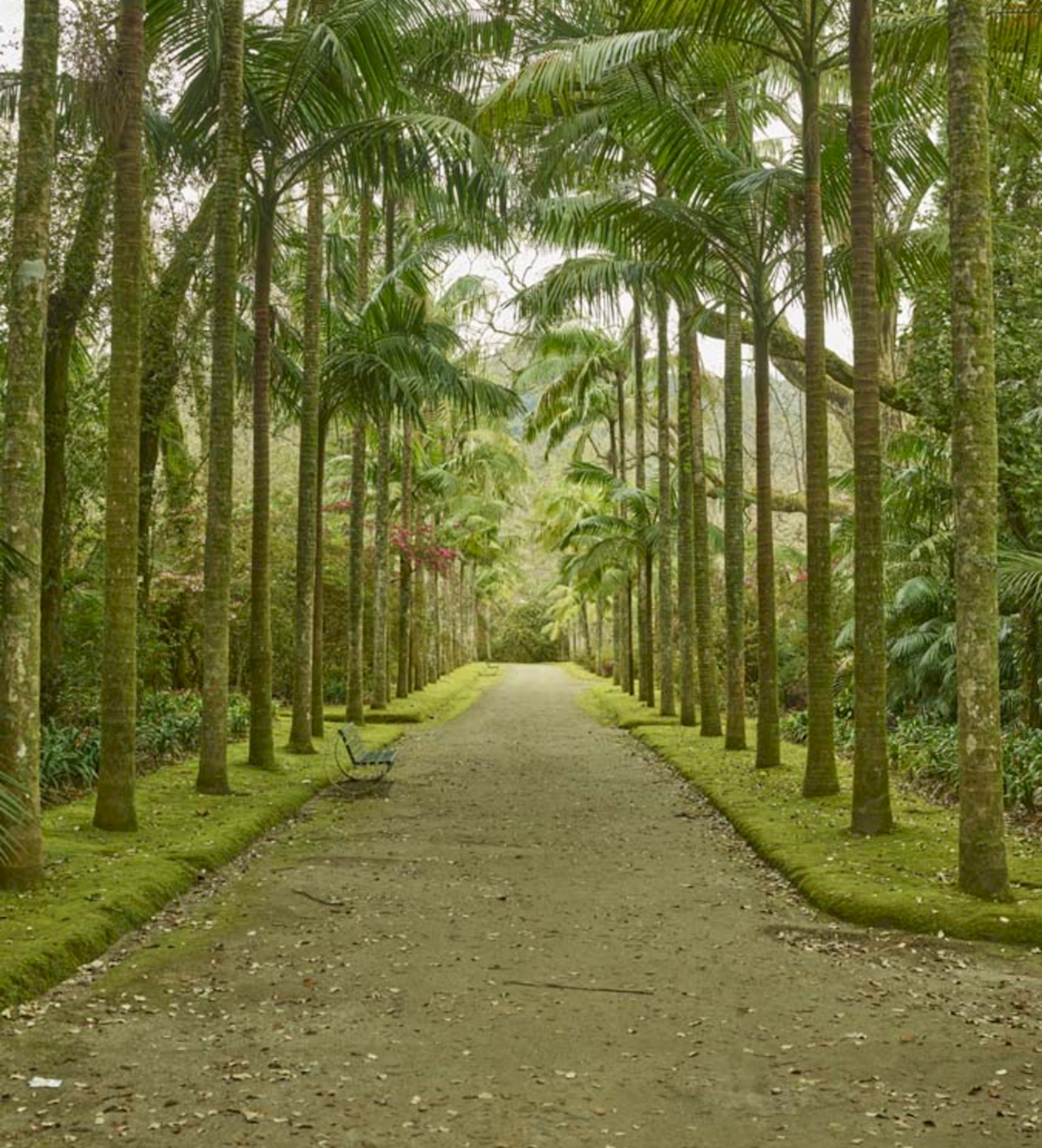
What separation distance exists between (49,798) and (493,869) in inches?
188

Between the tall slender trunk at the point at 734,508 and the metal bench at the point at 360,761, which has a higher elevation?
the tall slender trunk at the point at 734,508

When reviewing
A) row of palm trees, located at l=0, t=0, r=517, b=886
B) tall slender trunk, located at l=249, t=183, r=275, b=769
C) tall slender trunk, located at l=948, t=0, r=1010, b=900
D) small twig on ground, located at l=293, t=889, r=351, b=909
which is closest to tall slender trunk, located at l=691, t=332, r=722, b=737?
row of palm trees, located at l=0, t=0, r=517, b=886

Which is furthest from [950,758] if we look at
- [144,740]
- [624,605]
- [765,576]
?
[624,605]

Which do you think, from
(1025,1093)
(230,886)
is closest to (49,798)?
(230,886)

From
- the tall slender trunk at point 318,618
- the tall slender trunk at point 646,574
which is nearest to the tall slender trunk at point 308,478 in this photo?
the tall slender trunk at point 318,618

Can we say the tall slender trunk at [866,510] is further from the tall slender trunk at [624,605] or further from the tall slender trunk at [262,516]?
the tall slender trunk at [624,605]

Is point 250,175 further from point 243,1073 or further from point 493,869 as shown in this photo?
point 243,1073

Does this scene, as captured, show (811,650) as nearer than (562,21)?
Yes

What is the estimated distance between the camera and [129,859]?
862 centimetres

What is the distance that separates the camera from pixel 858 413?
32.8 ft

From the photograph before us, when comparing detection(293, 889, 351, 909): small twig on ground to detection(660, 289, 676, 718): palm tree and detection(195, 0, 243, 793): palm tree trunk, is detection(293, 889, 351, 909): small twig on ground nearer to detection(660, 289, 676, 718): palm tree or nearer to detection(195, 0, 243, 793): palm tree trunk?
A: detection(195, 0, 243, 793): palm tree trunk

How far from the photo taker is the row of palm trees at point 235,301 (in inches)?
303

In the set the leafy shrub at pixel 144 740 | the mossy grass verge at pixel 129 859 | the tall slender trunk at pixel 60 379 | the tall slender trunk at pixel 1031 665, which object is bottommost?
the mossy grass verge at pixel 129 859

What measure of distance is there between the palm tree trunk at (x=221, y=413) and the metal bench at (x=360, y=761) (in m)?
1.53
